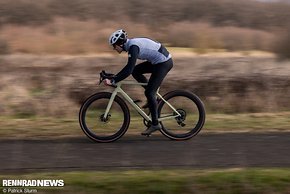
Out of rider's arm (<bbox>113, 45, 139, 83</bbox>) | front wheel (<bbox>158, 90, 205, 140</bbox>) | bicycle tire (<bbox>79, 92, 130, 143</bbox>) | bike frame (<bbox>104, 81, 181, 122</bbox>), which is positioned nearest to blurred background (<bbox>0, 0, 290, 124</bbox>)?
bicycle tire (<bbox>79, 92, 130, 143</bbox>)

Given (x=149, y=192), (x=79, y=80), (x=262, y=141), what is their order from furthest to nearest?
(x=79, y=80)
(x=262, y=141)
(x=149, y=192)

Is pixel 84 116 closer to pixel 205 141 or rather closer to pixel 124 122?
pixel 124 122

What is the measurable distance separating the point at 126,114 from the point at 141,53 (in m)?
0.99

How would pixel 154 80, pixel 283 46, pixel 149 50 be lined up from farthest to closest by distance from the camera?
pixel 283 46 < pixel 154 80 < pixel 149 50

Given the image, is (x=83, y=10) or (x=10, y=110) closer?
(x=10, y=110)

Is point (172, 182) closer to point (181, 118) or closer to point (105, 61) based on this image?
point (181, 118)

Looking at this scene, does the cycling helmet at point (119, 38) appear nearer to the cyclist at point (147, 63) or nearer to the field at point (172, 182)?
the cyclist at point (147, 63)

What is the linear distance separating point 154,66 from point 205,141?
1435 mm

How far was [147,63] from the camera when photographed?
379 inches

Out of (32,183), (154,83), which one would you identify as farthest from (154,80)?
(32,183)

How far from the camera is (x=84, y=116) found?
9.55m

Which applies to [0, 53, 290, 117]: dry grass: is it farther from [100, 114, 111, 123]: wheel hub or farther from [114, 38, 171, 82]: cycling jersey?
[114, 38, 171, 82]: cycling jersey

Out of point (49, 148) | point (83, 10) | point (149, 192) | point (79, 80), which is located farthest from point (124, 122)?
point (83, 10)

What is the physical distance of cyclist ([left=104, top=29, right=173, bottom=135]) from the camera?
9.16 meters
